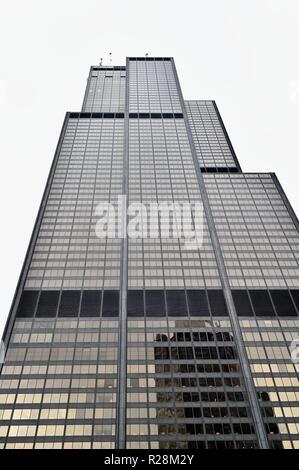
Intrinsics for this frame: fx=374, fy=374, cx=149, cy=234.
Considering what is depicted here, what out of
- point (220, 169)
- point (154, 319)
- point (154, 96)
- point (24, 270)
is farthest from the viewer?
point (154, 96)

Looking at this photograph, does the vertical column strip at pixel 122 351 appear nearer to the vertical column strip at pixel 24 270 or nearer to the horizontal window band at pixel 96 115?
the vertical column strip at pixel 24 270

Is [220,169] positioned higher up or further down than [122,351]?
higher up

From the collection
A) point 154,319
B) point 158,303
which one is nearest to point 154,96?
point 158,303

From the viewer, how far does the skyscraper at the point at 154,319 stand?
214ft

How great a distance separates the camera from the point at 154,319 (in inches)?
3226

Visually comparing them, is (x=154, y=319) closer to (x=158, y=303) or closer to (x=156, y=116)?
(x=158, y=303)

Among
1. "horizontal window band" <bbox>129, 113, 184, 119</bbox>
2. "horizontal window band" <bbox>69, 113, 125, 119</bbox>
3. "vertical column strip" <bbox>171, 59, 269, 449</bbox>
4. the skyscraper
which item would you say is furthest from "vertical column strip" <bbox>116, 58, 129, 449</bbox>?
"horizontal window band" <bbox>69, 113, 125, 119</bbox>

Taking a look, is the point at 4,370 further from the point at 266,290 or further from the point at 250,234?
the point at 250,234

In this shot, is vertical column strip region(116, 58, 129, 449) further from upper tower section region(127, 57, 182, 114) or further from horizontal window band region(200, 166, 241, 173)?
upper tower section region(127, 57, 182, 114)

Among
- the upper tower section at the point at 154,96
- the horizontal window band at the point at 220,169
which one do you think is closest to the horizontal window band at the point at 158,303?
the horizontal window band at the point at 220,169

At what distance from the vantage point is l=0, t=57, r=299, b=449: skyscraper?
65250 mm

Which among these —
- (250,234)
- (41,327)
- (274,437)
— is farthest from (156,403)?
(250,234)

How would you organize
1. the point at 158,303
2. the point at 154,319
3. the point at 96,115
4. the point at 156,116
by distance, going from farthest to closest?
the point at 96,115 → the point at 156,116 → the point at 158,303 → the point at 154,319
